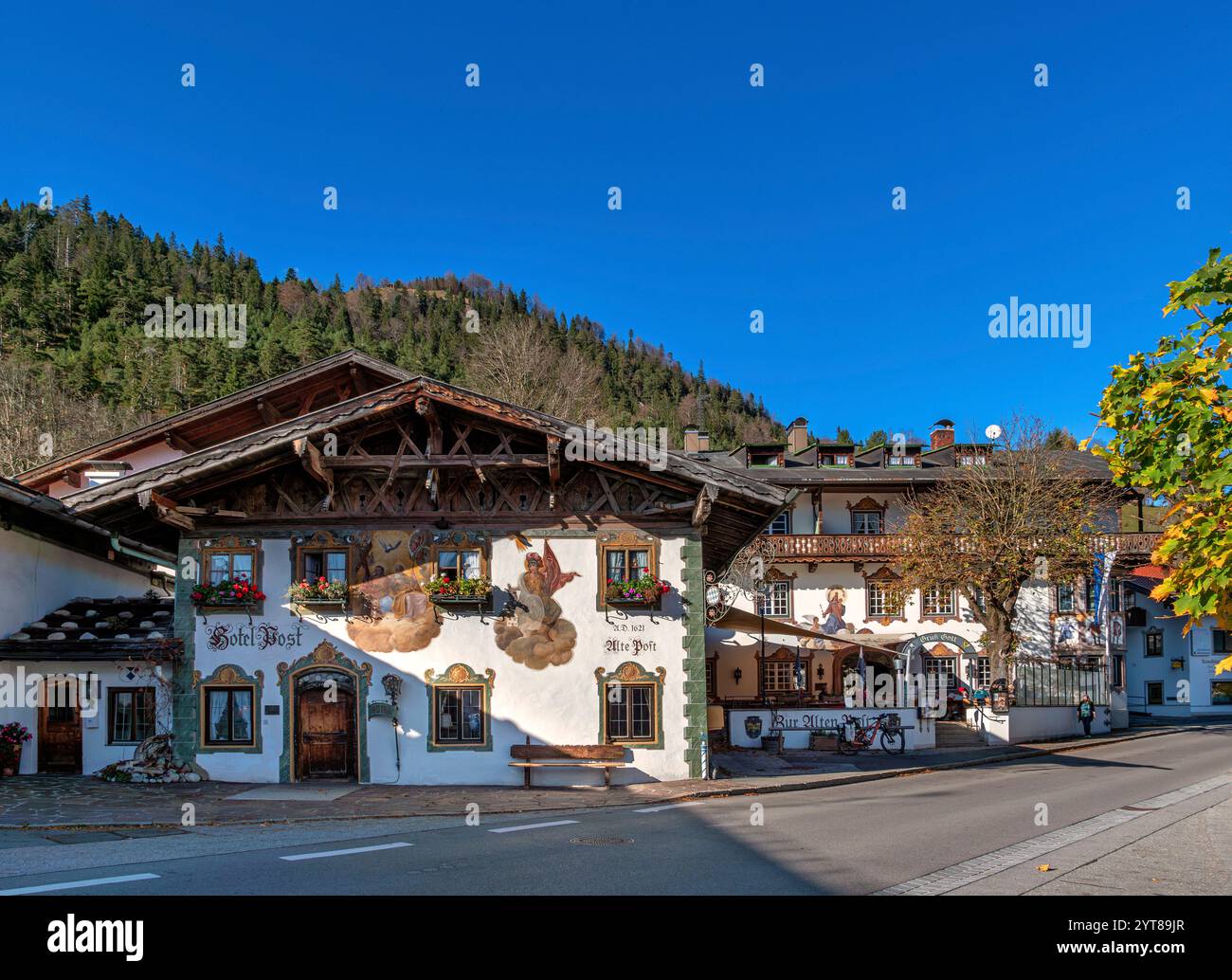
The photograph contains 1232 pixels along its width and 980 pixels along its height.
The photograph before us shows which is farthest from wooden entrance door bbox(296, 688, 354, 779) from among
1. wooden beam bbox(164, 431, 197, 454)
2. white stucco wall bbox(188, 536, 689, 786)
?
wooden beam bbox(164, 431, 197, 454)

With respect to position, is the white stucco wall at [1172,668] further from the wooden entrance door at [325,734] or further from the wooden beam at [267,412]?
the wooden entrance door at [325,734]

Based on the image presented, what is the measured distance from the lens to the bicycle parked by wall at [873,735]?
26.9 m

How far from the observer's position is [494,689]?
19.2 m

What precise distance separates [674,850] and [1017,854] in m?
4.19

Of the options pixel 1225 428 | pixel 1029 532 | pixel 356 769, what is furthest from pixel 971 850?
pixel 1029 532

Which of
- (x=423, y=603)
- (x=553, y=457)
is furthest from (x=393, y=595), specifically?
(x=553, y=457)

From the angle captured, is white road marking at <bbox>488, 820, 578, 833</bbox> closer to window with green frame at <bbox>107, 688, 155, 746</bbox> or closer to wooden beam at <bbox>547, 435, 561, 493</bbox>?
wooden beam at <bbox>547, 435, 561, 493</bbox>

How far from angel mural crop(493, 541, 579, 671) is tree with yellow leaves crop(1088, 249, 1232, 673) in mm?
12759

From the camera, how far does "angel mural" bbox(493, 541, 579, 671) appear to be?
19219mm

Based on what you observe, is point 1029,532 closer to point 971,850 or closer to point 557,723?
point 557,723

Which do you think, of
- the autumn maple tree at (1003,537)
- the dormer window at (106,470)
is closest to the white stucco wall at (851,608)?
the autumn maple tree at (1003,537)

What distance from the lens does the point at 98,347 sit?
78.8m

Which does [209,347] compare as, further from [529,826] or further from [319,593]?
[529,826]

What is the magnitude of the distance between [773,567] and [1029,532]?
Answer: 36.7 ft
